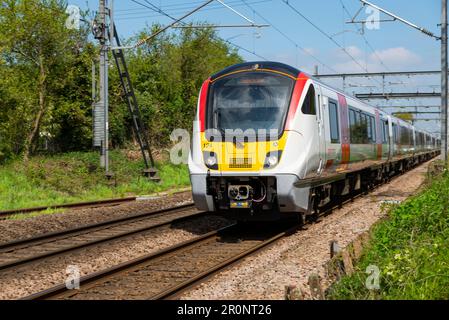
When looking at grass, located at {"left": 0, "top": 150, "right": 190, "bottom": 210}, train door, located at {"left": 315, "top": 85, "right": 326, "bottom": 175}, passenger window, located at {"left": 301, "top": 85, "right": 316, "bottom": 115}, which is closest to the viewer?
passenger window, located at {"left": 301, "top": 85, "right": 316, "bottom": 115}

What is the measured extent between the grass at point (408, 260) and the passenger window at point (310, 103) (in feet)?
7.91

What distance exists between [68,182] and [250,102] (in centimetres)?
1188

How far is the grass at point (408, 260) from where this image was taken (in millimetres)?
6113

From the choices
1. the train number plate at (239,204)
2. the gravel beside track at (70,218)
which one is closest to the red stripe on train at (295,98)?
the train number plate at (239,204)

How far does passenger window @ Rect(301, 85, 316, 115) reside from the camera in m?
11.1

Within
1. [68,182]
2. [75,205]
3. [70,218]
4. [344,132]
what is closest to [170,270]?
[70,218]

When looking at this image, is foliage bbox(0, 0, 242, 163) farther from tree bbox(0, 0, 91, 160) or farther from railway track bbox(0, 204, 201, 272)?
railway track bbox(0, 204, 201, 272)

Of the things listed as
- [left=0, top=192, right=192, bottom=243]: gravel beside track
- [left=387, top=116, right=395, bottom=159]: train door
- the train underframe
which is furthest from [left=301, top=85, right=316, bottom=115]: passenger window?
[left=387, top=116, right=395, bottom=159]: train door

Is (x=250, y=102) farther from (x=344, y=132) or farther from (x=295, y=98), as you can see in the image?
(x=344, y=132)

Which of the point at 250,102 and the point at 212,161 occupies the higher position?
the point at 250,102

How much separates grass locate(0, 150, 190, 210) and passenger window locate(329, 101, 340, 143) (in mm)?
8795

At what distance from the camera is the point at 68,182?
69.6 feet

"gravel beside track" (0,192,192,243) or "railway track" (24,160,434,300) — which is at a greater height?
"gravel beside track" (0,192,192,243)
